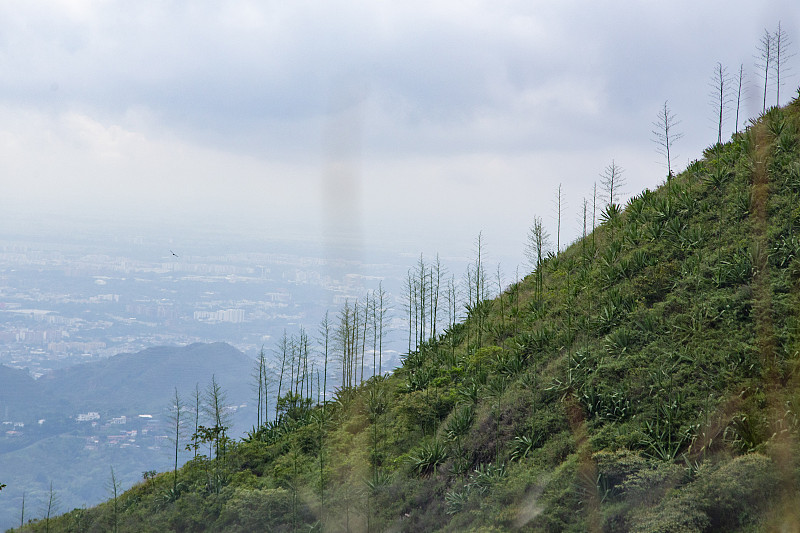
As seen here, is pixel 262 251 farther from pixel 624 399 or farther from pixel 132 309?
pixel 624 399

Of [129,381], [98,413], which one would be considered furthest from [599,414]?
[129,381]

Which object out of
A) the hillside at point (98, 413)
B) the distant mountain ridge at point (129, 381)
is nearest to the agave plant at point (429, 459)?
the hillside at point (98, 413)

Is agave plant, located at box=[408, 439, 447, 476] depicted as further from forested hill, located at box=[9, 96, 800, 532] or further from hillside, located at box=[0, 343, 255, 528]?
hillside, located at box=[0, 343, 255, 528]

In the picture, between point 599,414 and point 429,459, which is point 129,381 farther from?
point 599,414

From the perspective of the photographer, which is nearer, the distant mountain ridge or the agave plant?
the agave plant

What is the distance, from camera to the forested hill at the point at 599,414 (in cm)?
970

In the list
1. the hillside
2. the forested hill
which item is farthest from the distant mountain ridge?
the forested hill

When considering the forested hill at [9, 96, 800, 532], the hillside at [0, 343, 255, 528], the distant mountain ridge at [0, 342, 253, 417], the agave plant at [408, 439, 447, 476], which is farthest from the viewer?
the distant mountain ridge at [0, 342, 253, 417]

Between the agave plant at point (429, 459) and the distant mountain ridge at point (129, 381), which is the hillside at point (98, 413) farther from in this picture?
the agave plant at point (429, 459)

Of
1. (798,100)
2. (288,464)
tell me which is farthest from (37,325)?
(798,100)

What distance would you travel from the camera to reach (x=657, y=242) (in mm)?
16797

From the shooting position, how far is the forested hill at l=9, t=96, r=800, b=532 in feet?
31.8

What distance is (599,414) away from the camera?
11.9 meters

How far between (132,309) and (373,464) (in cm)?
13043
